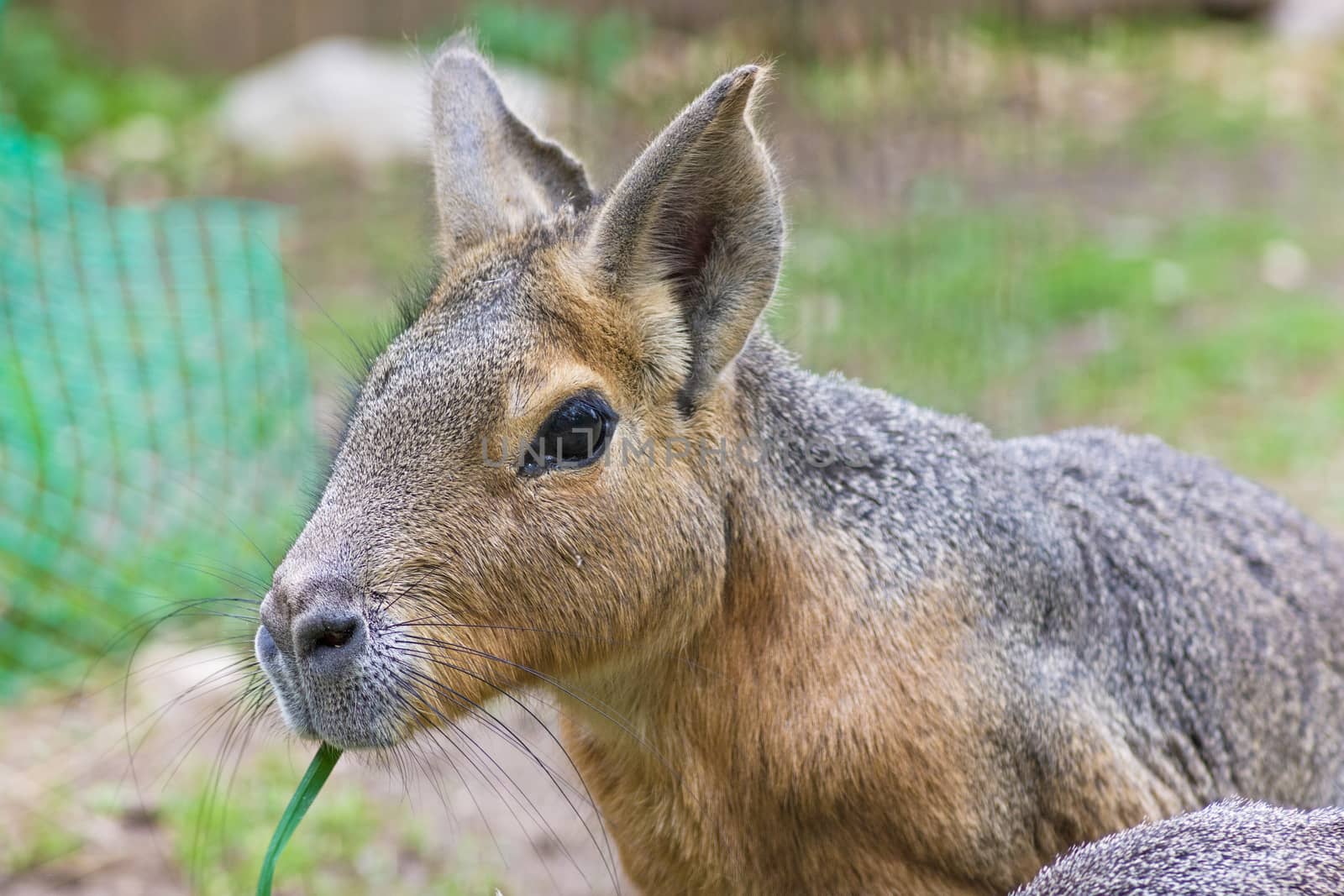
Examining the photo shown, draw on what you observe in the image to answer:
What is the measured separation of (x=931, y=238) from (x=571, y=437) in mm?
5002

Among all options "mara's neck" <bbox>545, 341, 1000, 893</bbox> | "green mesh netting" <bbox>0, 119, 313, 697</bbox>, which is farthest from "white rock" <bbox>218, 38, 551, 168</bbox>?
"mara's neck" <bbox>545, 341, 1000, 893</bbox>

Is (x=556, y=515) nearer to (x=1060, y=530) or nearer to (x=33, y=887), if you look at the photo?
(x=1060, y=530)

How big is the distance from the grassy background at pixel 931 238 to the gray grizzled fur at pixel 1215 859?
122 centimetres

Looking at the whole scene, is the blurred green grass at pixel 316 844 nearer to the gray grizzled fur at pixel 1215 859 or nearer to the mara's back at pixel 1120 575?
the mara's back at pixel 1120 575

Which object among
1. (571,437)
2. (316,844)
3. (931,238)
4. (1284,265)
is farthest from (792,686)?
(1284,265)

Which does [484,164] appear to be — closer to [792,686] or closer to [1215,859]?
[792,686]

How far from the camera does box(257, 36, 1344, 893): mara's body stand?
2.65 meters

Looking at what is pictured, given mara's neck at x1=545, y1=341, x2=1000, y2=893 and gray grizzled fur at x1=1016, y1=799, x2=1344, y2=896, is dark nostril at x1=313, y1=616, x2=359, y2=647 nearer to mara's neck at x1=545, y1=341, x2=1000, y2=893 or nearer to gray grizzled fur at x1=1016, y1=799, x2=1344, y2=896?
mara's neck at x1=545, y1=341, x2=1000, y2=893

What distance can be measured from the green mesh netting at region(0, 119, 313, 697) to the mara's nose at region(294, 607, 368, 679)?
246 centimetres

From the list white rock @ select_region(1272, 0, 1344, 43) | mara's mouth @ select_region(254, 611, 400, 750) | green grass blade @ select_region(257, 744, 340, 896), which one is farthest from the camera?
white rock @ select_region(1272, 0, 1344, 43)

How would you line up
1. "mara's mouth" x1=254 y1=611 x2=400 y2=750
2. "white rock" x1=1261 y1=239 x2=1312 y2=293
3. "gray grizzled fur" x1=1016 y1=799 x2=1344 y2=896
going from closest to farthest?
1. "gray grizzled fur" x1=1016 y1=799 x2=1344 y2=896
2. "mara's mouth" x1=254 y1=611 x2=400 y2=750
3. "white rock" x1=1261 y1=239 x2=1312 y2=293

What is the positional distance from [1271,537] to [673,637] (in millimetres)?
1686

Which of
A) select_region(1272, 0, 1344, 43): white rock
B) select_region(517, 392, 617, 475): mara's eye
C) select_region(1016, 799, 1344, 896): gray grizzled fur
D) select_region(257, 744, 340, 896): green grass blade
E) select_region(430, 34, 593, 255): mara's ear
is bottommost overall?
select_region(1272, 0, 1344, 43): white rock

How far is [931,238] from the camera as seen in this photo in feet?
24.2
